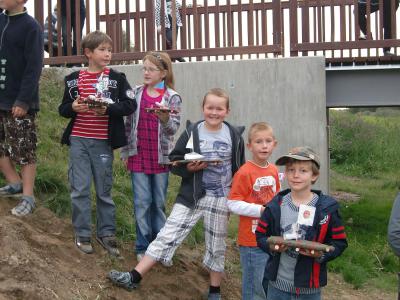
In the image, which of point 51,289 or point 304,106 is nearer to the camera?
point 51,289

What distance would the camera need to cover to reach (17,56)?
4953mm

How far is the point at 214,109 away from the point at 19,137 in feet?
5.13

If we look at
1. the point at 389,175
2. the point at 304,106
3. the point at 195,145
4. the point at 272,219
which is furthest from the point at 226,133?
the point at 389,175

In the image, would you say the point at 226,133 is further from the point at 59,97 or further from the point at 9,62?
the point at 59,97

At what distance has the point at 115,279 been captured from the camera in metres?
4.51

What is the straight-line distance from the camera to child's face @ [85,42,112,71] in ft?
15.8

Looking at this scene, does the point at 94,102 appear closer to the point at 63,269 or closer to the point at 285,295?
the point at 63,269

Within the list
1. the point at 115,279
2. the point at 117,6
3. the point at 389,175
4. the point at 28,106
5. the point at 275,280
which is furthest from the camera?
the point at 389,175

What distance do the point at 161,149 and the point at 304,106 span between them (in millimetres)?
3494

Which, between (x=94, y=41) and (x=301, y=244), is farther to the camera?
(x=94, y=41)

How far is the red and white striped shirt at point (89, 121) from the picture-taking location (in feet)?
15.8

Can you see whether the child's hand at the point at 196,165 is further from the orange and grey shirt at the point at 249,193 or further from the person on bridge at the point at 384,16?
the person on bridge at the point at 384,16

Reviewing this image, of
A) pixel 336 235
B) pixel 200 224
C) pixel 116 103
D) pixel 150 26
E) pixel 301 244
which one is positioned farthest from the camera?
pixel 150 26

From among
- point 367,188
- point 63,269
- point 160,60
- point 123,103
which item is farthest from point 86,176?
point 367,188
